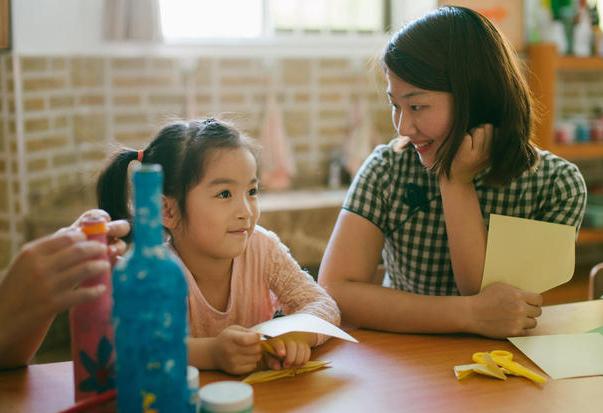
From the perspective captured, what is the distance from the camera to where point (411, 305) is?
4.36ft

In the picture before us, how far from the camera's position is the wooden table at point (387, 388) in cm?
101

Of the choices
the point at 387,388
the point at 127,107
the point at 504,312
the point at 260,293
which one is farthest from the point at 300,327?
the point at 127,107

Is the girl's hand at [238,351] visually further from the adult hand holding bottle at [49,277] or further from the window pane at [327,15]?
A: the window pane at [327,15]

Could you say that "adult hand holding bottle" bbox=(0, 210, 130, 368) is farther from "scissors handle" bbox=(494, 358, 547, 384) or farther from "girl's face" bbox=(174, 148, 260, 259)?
"scissors handle" bbox=(494, 358, 547, 384)

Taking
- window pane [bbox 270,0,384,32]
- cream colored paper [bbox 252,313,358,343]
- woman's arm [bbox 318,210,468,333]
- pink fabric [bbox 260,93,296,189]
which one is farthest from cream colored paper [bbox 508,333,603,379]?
window pane [bbox 270,0,384,32]

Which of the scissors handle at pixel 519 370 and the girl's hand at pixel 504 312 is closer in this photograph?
the scissors handle at pixel 519 370

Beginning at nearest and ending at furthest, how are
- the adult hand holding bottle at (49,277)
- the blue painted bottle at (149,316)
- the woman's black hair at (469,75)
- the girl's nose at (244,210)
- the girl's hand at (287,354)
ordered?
the blue painted bottle at (149,316) → the adult hand holding bottle at (49,277) → the girl's hand at (287,354) → the girl's nose at (244,210) → the woman's black hair at (469,75)

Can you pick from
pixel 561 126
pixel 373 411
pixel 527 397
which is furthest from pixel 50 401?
pixel 561 126

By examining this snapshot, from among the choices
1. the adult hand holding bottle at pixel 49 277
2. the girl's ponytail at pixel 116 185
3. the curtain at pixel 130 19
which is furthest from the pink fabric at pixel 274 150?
the adult hand holding bottle at pixel 49 277

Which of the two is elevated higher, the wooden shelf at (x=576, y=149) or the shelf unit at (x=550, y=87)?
the shelf unit at (x=550, y=87)

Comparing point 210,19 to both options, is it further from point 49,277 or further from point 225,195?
point 49,277

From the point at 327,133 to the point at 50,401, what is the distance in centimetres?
255

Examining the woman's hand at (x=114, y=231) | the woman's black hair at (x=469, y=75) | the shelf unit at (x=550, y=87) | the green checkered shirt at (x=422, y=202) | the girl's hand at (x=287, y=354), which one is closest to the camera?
the woman's hand at (x=114, y=231)

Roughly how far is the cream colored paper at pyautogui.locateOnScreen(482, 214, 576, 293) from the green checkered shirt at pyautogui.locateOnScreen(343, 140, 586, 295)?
18 centimetres
